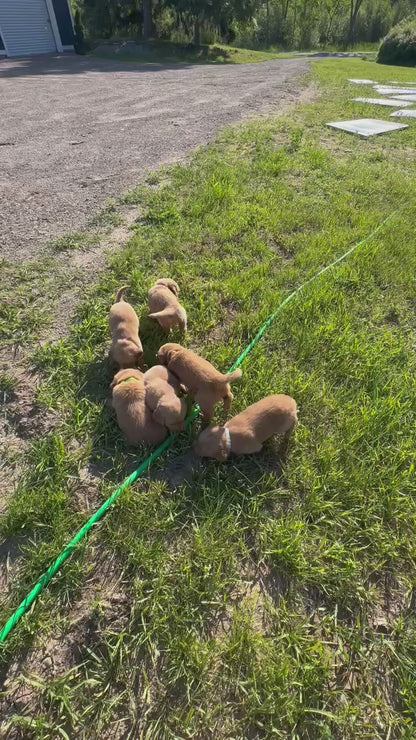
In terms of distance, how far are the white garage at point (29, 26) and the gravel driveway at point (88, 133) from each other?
38.8ft

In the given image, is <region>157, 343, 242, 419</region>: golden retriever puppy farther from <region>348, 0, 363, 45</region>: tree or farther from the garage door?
<region>348, 0, 363, 45</region>: tree

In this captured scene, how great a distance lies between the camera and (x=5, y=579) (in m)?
1.50

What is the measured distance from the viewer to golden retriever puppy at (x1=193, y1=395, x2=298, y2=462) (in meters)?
1.84

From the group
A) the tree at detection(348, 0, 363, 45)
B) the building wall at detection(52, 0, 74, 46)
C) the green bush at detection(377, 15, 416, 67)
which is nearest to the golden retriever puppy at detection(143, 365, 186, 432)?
the building wall at detection(52, 0, 74, 46)

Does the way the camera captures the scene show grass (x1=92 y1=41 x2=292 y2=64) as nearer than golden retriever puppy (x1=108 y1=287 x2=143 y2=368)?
No

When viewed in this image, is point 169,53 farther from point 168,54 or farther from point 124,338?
point 124,338

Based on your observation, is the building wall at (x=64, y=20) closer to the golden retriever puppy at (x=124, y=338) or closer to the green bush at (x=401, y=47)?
the green bush at (x=401, y=47)

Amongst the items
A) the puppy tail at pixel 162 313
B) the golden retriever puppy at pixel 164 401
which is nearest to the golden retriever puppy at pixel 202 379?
the golden retriever puppy at pixel 164 401

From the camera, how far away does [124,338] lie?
2.26 metres

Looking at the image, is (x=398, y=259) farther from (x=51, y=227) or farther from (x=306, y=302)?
(x=51, y=227)

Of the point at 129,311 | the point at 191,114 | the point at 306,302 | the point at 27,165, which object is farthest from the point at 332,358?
the point at 191,114

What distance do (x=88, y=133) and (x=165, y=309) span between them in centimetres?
552

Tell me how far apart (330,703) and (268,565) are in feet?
1.51

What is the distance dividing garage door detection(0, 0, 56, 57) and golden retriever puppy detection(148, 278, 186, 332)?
86.1 ft
